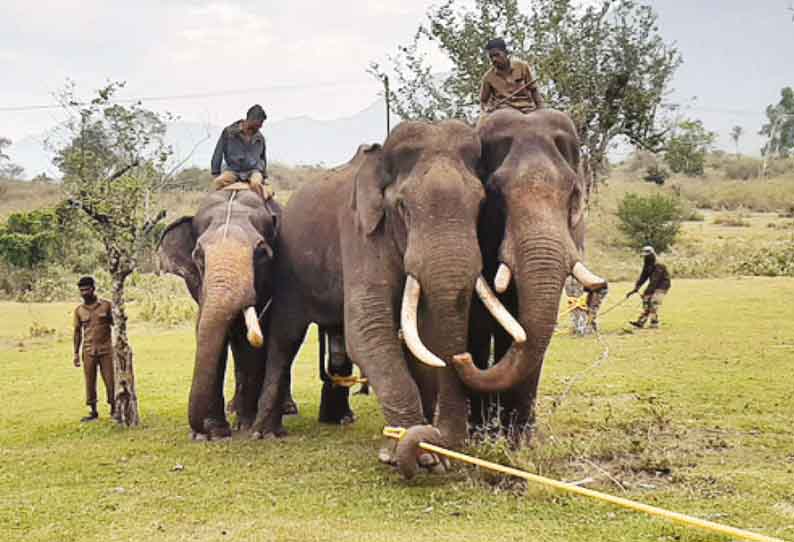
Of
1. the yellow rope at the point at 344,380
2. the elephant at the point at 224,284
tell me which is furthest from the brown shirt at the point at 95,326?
the yellow rope at the point at 344,380

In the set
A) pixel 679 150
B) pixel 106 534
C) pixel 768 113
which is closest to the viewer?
pixel 106 534

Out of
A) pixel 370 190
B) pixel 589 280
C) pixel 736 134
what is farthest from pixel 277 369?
pixel 736 134

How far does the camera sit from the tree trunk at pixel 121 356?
1270cm

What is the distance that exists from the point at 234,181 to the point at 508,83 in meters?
3.89

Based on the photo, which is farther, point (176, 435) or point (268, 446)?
point (176, 435)

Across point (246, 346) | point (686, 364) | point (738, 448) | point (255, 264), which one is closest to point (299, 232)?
point (255, 264)

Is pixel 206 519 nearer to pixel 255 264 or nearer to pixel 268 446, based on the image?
pixel 268 446

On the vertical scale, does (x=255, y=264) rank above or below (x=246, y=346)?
above

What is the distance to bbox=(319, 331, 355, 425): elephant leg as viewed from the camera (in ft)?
42.7

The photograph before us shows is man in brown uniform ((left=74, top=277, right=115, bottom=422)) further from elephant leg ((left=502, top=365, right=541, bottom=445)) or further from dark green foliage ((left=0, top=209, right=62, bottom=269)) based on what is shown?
dark green foliage ((left=0, top=209, right=62, bottom=269))

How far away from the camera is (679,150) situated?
2392 cm

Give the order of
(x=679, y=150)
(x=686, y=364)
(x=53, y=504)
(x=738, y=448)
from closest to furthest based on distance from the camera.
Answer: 1. (x=53, y=504)
2. (x=738, y=448)
3. (x=686, y=364)
4. (x=679, y=150)

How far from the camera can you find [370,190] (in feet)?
33.2

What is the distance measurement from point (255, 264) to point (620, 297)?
19.7 meters
